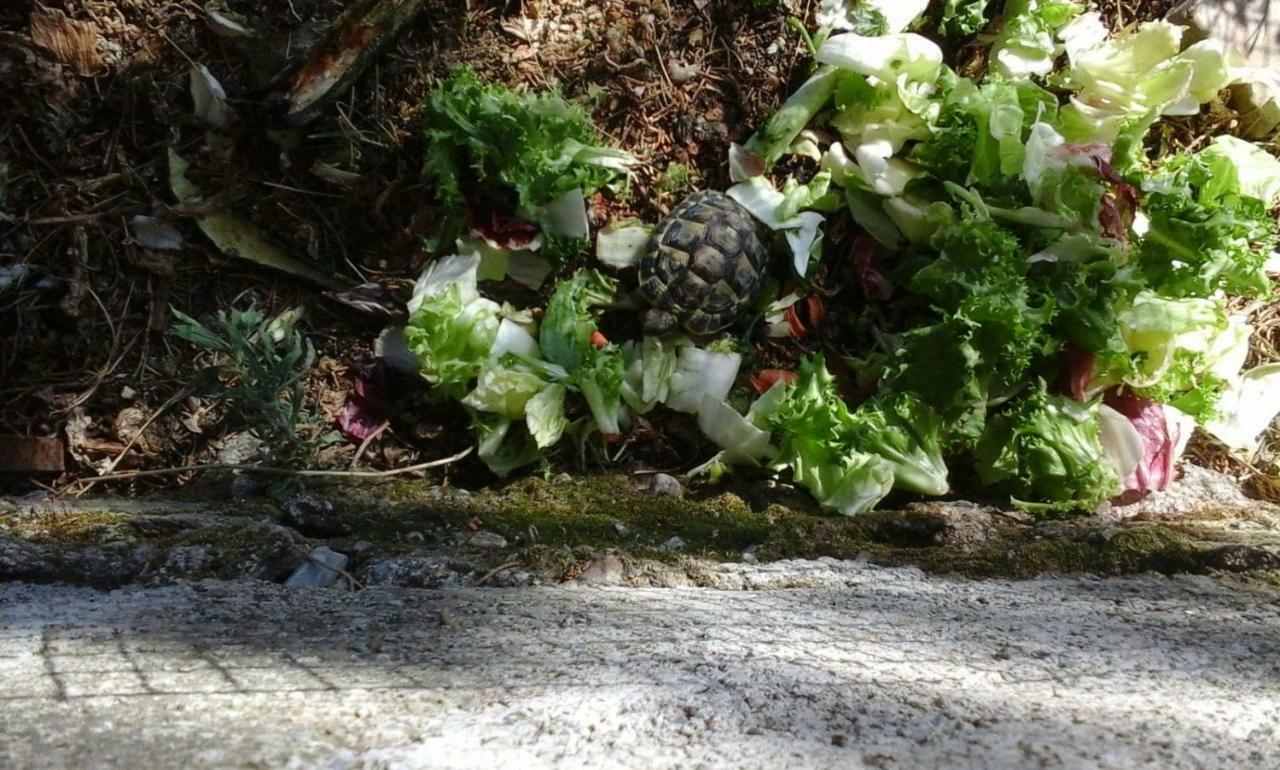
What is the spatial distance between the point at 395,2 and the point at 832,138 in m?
1.34

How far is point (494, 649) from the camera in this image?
146 cm

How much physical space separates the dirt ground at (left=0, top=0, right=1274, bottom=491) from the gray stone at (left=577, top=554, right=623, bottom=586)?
777mm

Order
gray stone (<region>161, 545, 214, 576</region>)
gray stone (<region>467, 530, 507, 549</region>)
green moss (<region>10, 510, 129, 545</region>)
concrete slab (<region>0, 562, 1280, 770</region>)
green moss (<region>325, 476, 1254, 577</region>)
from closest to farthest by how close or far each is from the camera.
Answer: concrete slab (<region>0, 562, 1280, 770</region>) → gray stone (<region>161, 545, 214, 576</region>) → green moss (<region>10, 510, 129, 545</region>) → green moss (<region>325, 476, 1254, 577</region>) → gray stone (<region>467, 530, 507, 549</region>)

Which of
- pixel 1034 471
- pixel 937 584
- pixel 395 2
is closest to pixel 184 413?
pixel 395 2

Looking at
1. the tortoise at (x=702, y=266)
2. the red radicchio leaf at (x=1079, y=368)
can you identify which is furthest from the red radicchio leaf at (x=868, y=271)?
the red radicchio leaf at (x=1079, y=368)

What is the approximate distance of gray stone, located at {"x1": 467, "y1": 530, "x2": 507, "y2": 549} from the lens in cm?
227

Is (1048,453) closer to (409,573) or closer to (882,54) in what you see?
(882,54)

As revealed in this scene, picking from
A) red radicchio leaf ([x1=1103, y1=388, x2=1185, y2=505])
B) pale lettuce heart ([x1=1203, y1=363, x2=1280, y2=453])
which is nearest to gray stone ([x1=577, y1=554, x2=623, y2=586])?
red radicchio leaf ([x1=1103, y1=388, x2=1185, y2=505])

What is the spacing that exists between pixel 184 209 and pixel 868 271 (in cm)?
195

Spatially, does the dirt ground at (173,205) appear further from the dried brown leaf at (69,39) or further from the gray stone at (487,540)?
the gray stone at (487,540)

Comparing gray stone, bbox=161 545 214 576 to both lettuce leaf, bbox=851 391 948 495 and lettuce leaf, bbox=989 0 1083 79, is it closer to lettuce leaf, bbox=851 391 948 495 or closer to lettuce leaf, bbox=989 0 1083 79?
lettuce leaf, bbox=851 391 948 495

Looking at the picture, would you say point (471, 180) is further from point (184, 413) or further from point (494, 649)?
point (494, 649)

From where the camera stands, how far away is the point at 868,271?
3021 millimetres

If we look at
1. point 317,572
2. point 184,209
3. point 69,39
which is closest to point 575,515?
point 317,572
